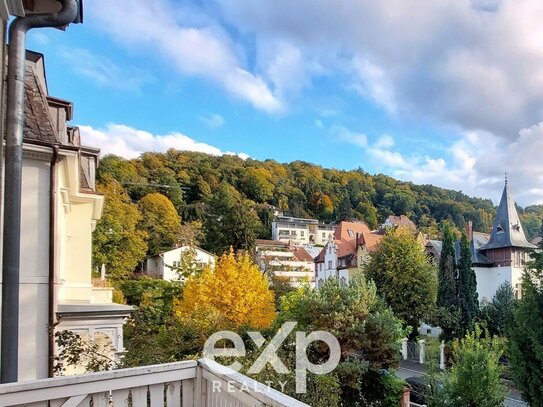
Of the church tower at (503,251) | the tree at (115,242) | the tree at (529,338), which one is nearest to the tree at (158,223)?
the tree at (115,242)

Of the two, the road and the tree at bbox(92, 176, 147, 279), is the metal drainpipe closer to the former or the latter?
the road

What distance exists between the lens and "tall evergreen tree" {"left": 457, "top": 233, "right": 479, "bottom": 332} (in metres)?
20.9

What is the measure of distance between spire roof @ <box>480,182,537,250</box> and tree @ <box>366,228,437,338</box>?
6930 millimetres

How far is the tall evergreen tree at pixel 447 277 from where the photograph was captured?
21734 millimetres

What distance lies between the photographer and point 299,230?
62812 millimetres

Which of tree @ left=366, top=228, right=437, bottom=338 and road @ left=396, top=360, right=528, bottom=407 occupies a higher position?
tree @ left=366, top=228, right=437, bottom=338

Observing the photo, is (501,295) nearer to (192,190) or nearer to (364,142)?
(364,142)

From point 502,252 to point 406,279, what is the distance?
9020 millimetres

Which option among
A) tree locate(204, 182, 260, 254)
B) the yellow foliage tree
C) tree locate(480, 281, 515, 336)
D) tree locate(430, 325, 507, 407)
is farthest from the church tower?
tree locate(430, 325, 507, 407)

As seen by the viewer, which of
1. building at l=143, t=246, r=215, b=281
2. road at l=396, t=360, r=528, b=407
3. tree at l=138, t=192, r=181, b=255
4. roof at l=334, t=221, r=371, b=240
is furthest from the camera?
roof at l=334, t=221, r=371, b=240

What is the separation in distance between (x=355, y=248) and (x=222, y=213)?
1312 cm

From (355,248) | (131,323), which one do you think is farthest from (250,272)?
(355,248)

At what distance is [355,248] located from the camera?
35.0 meters

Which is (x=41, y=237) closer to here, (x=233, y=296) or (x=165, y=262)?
(x=233, y=296)
